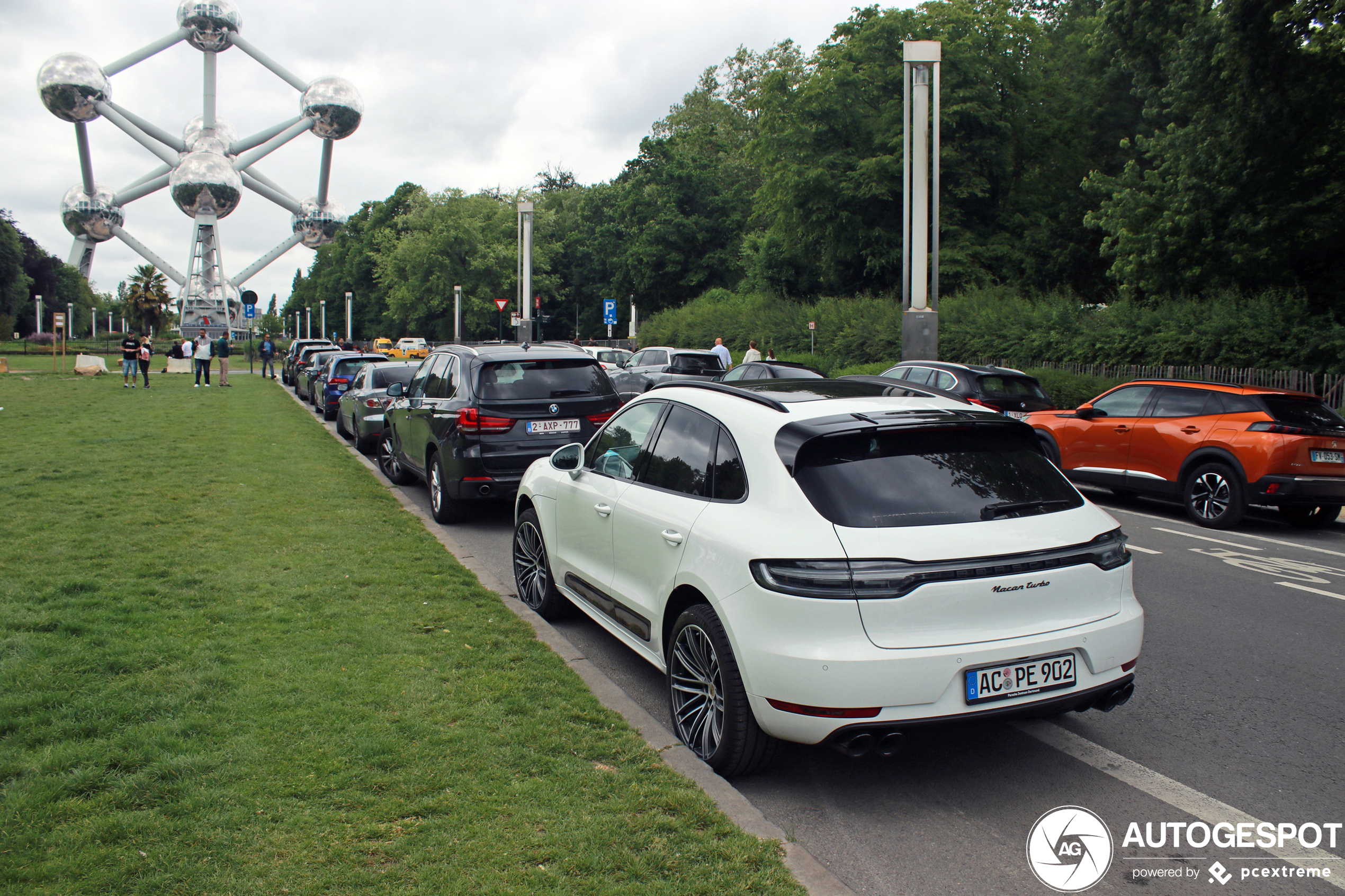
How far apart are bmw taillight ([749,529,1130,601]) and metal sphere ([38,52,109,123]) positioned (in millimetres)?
90529

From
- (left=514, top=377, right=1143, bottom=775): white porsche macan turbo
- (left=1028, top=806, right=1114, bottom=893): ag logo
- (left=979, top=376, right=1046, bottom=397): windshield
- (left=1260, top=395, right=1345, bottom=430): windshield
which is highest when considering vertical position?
(left=979, top=376, right=1046, bottom=397): windshield

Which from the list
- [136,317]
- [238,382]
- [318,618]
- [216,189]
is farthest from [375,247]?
[318,618]

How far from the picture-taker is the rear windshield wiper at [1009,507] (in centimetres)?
394

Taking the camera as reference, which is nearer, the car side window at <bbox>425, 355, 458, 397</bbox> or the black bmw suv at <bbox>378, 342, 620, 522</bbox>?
the black bmw suv at <bbox>378, 342, 620, 522</bbox>

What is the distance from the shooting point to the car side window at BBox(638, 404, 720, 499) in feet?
15.0

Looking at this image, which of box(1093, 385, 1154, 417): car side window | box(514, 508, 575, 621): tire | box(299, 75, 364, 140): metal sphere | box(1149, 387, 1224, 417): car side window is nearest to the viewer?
box(514, 508, 575, 621): tire

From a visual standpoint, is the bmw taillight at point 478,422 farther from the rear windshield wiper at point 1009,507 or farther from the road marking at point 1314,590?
the road marking at point 1314,590

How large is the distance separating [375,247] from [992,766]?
104888 mm

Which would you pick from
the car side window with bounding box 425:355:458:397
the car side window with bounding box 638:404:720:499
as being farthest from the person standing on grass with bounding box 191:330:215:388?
the car side window with bounding box 638:404:720:499

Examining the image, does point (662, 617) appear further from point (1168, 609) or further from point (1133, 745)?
point (1168, 609)

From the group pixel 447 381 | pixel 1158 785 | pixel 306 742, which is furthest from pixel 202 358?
pixel 1158 785

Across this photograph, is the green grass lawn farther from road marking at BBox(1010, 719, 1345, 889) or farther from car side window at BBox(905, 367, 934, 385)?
car side window at BBox(905, 367, 934, 385)

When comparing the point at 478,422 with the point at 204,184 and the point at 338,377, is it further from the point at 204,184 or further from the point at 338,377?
the point at 204,184

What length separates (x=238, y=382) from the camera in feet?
131
